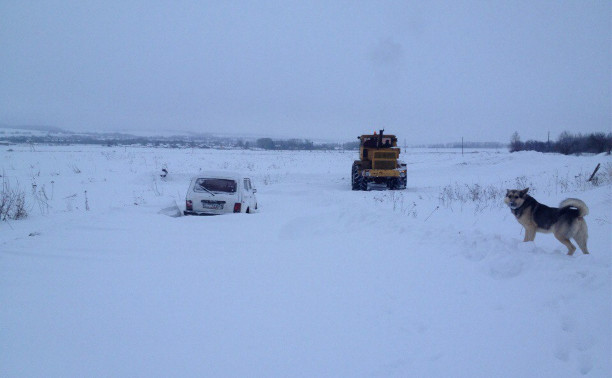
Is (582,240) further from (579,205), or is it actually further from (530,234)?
(530,234)

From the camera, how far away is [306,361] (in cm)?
267

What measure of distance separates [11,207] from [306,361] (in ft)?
28.6

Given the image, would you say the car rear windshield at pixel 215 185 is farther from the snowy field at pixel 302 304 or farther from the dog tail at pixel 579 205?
the dog tail at pixel 579 205

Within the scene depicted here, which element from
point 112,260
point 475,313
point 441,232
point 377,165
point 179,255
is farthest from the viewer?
point 377,165

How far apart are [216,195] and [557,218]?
701cm

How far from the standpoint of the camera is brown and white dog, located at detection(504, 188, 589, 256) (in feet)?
13.3

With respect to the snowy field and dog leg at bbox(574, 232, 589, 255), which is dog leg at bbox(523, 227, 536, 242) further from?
dog leg at bbox(574, 232, 589, 255)

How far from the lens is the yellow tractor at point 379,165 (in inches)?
609

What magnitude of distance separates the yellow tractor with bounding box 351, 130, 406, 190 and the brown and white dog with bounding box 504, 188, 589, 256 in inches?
420

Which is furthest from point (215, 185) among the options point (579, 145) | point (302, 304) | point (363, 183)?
point (579, 145)

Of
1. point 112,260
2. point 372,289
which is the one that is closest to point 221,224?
point 112,260

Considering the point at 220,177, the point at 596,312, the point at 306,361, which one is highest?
the point at 220,177

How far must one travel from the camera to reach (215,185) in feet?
28.3

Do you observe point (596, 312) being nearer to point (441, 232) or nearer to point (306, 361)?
point (306, 361)
